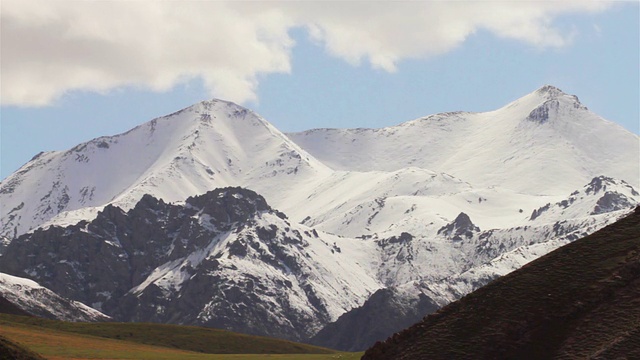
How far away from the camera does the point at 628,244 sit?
93438 millimetres

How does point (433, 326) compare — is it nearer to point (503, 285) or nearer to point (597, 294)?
point (503, 285)

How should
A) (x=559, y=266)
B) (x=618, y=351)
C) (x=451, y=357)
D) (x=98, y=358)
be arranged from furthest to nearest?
(x=98, y=358) < (x=559, y=266) < (x=451, y=357) < (x=618, y=351)

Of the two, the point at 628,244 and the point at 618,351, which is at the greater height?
the point at 628,244

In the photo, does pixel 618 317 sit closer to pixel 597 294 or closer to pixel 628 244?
pixel 597 294

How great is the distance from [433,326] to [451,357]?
5.31 m

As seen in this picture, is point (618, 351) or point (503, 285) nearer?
point (618, 351)

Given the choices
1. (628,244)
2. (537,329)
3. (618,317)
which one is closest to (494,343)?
(537,329)

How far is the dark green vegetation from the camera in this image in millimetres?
83375

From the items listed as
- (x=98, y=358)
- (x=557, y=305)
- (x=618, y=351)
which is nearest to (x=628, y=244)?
(x=557, y=305)

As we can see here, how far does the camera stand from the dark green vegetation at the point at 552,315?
274ft

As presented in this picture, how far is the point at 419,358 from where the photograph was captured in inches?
3438

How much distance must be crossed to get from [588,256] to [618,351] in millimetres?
14271

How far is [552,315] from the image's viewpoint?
8725 centimetres

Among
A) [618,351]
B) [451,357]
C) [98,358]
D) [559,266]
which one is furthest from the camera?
[98,358]
